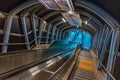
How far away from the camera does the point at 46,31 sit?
1800 centimetres

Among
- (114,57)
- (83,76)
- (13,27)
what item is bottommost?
(83,76)

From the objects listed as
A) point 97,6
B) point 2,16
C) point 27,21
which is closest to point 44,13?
point 27,21

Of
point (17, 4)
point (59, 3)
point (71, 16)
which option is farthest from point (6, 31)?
point (71, 16)

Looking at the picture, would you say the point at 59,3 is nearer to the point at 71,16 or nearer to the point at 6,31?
Result: the point at 6,31

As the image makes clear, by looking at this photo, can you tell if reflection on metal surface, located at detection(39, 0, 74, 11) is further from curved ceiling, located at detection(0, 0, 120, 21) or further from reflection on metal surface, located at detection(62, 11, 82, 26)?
reflection on metal surface, located at detection(62, 11, 82, 26)

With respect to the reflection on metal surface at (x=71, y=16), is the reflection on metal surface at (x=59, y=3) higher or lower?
lower

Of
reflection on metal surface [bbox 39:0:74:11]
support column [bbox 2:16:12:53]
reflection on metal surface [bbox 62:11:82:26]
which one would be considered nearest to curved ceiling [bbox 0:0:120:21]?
support column [bbox 2:16:12:53]

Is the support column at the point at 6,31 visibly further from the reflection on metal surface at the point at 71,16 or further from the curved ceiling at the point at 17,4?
the reflection on metal surface at the point at 71,16

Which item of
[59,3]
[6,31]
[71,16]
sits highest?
[71,16]

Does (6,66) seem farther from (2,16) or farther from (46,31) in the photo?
(46,31)

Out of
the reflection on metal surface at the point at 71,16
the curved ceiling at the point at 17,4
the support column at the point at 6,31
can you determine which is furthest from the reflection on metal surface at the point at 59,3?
the reflection on metal surface at the point at 71,16

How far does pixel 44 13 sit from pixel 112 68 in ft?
31.3

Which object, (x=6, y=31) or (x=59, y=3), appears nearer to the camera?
(x=59, y=3)

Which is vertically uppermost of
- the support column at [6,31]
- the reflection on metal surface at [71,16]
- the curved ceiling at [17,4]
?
the reflection on metal surface at [71,16]
